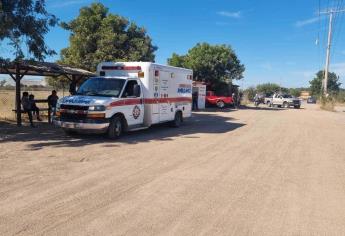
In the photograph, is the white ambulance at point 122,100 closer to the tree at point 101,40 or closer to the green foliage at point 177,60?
the tree at point 101,40

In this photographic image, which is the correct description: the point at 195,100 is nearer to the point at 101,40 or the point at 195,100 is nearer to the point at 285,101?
the point at 101,40

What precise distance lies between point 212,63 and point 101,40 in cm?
1660

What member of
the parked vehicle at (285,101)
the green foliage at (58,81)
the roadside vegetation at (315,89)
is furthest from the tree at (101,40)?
the roadside vegetation at (315,89)

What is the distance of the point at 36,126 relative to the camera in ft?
54.2

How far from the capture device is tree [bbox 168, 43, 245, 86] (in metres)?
42.8

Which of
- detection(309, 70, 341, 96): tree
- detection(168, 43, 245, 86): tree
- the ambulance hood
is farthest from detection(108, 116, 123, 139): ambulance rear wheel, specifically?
detection(309, 70, 341, 96): tree

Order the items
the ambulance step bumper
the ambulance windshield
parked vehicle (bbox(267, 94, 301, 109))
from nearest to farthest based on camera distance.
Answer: the ambulance step bumper → the ambulance windshield → parked vehicle (bbox(267, 94, 301, 109))

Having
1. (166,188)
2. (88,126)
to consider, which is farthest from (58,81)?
(166,188)

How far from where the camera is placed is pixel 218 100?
41688 mm

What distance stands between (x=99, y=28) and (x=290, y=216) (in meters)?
26.8

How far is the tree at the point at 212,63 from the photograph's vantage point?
141 ft

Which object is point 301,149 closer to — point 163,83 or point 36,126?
point 163,83

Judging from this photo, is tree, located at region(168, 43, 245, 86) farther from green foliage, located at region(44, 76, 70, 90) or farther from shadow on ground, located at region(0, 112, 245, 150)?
shadow on ground, located at region(0, 112, 245, 150)

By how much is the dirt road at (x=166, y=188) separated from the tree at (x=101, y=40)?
16.9m
